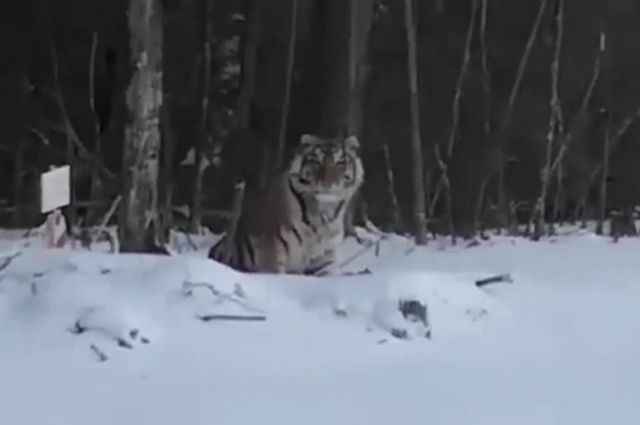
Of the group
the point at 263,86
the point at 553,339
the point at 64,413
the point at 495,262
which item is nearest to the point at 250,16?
the point at 263,86

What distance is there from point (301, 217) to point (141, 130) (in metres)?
0.89

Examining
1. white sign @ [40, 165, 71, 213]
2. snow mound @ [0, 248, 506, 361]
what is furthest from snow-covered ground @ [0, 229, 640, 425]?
white sign @ [40, 165, 71, 213]

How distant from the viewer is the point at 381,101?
1329 cm

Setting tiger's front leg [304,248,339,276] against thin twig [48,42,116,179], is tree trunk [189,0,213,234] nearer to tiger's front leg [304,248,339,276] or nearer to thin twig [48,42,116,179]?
thin twig [48,42,116,179]

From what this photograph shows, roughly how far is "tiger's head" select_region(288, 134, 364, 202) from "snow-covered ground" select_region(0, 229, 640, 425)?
260 cm

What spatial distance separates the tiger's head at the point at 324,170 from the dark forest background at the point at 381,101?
12.4 ft

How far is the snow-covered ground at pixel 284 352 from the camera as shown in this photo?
→ 348 cm

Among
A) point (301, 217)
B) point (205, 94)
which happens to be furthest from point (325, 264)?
point (205, 94)

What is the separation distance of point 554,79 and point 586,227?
1128 millimetres

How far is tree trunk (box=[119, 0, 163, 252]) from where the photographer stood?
6.61 meters

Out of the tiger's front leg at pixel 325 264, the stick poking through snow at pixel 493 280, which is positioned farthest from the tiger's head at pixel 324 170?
the stick poking through snow at pixel 493 280

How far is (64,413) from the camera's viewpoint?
3361 millimetres

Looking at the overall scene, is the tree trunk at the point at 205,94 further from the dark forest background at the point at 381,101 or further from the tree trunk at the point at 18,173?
the tree trunk at the point at 18,173

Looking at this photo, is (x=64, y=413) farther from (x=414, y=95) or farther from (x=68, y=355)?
(x=414, y=95)
